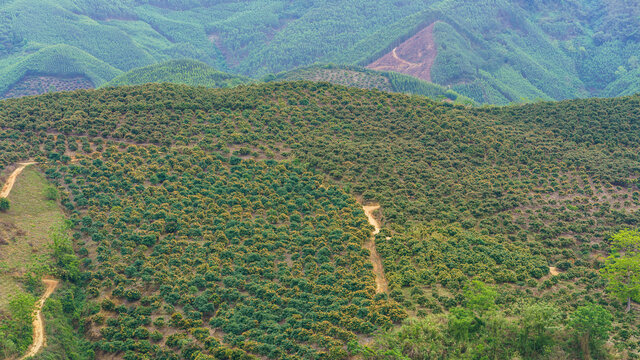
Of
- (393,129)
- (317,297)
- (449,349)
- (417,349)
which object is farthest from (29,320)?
(393,129)

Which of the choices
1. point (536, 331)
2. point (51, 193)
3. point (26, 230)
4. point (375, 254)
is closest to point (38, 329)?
point (26, 230)

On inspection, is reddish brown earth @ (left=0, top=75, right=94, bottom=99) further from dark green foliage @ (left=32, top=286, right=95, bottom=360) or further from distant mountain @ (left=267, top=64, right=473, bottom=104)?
dark green foliage @ (left=32, top=286, right=95, bottom=360)

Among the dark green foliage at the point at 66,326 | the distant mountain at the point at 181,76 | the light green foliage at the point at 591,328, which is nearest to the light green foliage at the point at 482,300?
the light green foliage at the point at 591,328

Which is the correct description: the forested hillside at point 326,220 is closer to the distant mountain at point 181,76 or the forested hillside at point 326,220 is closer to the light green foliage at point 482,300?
the light green foliage at point 482,300

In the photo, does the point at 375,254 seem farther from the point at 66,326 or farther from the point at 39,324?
the point at 39,324

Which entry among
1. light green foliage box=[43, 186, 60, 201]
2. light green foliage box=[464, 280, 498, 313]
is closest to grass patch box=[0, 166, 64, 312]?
light green foliage box=[43, 186, 60, 201]

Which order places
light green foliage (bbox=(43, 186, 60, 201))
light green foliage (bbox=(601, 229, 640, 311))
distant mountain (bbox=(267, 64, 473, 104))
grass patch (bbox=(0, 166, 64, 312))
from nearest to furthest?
light green foliage (bbox=(601, 229, 640, 311)), grass patch (bbox=(0, 166, 64, 312)), light green foliage (bbox=(43, 186, 60, 201)), distant mountain (bbox=(267, 64, 473, 104))
